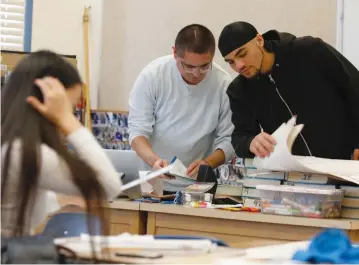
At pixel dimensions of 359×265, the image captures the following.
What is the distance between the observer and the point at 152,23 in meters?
4.19

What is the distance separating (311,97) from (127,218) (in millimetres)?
871

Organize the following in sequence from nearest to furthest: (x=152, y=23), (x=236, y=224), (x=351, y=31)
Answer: (x=236, y=224) → (x=351, y=31) → (x=152, y=23)

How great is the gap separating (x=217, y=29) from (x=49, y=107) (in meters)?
2.79

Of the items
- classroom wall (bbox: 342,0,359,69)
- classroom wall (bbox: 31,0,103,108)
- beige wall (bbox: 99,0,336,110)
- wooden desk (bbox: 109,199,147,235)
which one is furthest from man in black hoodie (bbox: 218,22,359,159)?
classroom wall (bbox: 31,0,103,108)

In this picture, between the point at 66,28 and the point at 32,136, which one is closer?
the point at 32,136

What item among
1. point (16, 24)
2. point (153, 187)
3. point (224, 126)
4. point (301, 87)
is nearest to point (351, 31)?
point (224, 126)

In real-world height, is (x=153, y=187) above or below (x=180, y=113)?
below

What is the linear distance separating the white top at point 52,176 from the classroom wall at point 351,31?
240 cm

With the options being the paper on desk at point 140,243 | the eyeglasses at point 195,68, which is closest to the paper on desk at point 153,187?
the eyeglasses at point 195,68

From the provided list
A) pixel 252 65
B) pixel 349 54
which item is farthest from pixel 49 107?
pixel 349 54

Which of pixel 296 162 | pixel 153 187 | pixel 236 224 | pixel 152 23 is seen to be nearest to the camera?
pixel 296 162

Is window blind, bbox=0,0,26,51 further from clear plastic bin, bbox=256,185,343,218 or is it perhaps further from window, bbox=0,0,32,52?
clear plastic bin, bbox=256,185,343,218

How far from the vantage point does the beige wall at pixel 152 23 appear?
3.90 meters

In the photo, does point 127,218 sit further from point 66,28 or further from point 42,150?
point 66,28
